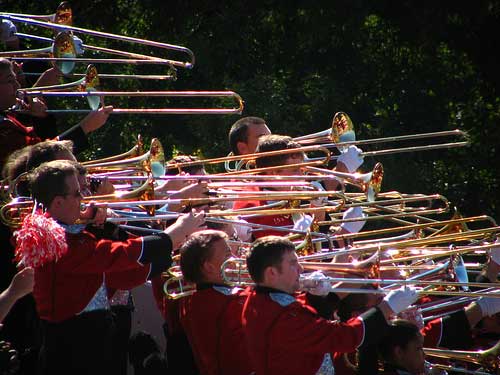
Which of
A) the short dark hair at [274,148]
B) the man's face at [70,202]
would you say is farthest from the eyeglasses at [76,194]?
the short dark hair at [274,148]

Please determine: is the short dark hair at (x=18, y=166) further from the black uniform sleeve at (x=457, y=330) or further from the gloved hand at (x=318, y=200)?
the black uniform sleeve at (x=457, y=330)

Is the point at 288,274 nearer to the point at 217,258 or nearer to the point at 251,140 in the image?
the point at 217,258

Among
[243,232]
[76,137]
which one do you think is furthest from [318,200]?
[76,137]

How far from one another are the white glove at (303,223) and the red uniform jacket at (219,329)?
2.10 feet

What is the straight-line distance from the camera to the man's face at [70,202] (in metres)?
4.99

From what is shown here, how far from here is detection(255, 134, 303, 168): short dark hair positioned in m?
6.47

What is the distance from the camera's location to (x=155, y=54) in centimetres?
1001

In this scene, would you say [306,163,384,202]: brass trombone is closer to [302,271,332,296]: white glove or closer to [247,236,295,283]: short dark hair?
[302,271,332,296]: white glove

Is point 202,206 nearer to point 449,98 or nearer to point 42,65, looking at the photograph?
point 42,65

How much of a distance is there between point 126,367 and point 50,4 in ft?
15.4

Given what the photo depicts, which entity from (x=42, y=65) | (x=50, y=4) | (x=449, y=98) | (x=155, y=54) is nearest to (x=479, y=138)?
(x=449, y=98)

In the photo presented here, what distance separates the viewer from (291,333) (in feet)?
16.4

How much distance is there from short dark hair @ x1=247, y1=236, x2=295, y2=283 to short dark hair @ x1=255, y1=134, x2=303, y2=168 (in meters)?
1.37

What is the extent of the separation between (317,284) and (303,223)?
2.91 feet
